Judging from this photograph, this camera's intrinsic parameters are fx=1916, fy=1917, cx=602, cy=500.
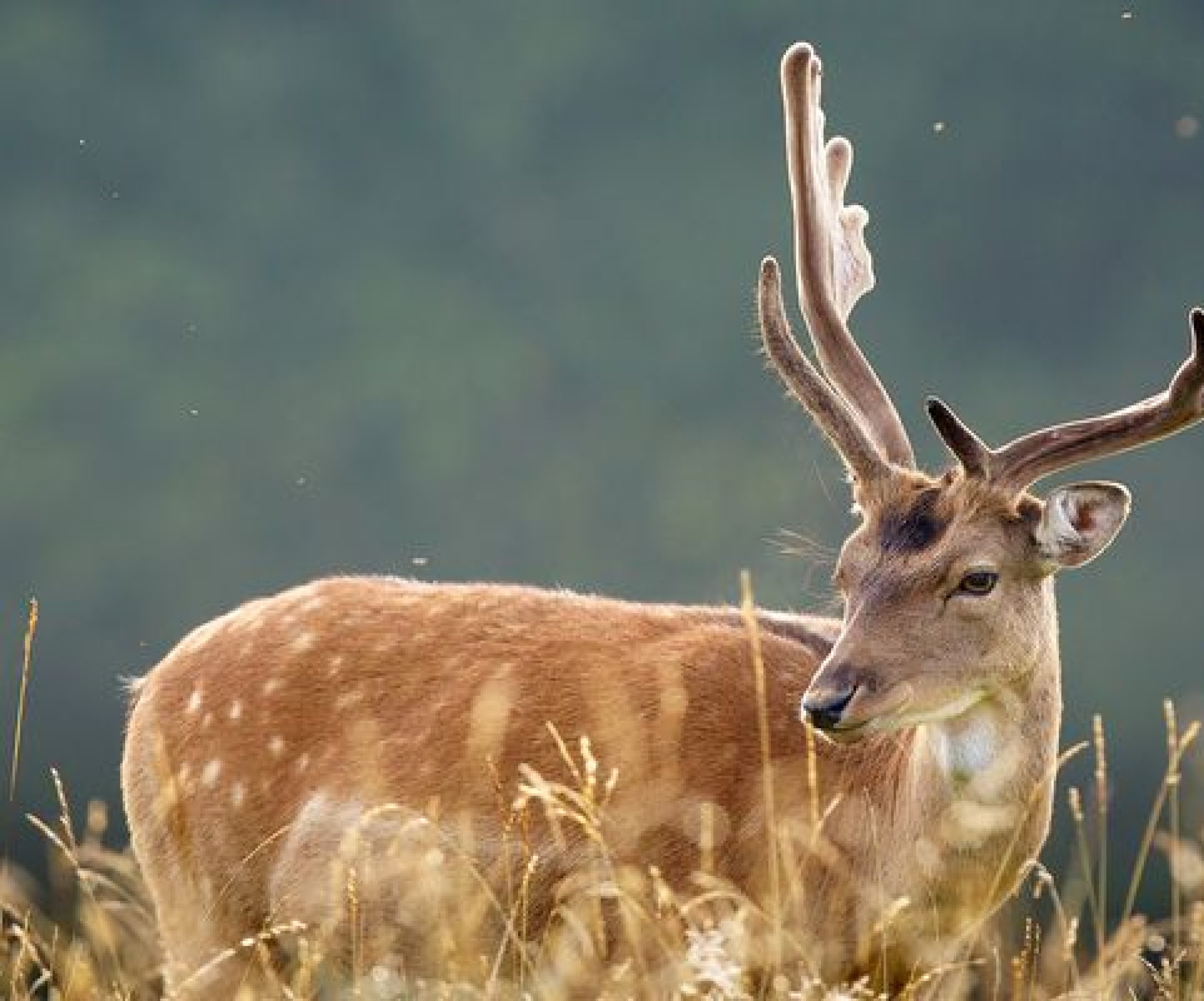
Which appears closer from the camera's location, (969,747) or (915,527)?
(969,747)

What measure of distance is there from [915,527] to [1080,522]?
17.1 inches

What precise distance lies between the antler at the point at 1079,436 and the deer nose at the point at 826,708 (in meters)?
0.83

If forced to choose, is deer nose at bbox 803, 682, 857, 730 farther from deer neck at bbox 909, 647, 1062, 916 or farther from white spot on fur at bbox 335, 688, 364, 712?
white spot on fur at bbox 335, 688, 364, 712

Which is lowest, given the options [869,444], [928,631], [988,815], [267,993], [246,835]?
[267,993]

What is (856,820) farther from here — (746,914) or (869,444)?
(869,444)

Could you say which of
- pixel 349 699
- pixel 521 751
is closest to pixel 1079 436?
pixel 521 751

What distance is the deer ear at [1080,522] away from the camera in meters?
5.04

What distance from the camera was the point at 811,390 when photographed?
19.0ft

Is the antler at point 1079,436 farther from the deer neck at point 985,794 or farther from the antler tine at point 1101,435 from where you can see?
the deer neck at point 985,794

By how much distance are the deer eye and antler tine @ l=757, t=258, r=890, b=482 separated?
518 mm

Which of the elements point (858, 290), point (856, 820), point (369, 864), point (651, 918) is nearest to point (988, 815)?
point (856, 820)

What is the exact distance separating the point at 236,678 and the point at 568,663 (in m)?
1.22

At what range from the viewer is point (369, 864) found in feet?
19.4

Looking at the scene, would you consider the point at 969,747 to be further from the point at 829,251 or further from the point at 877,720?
the point at 829,251
